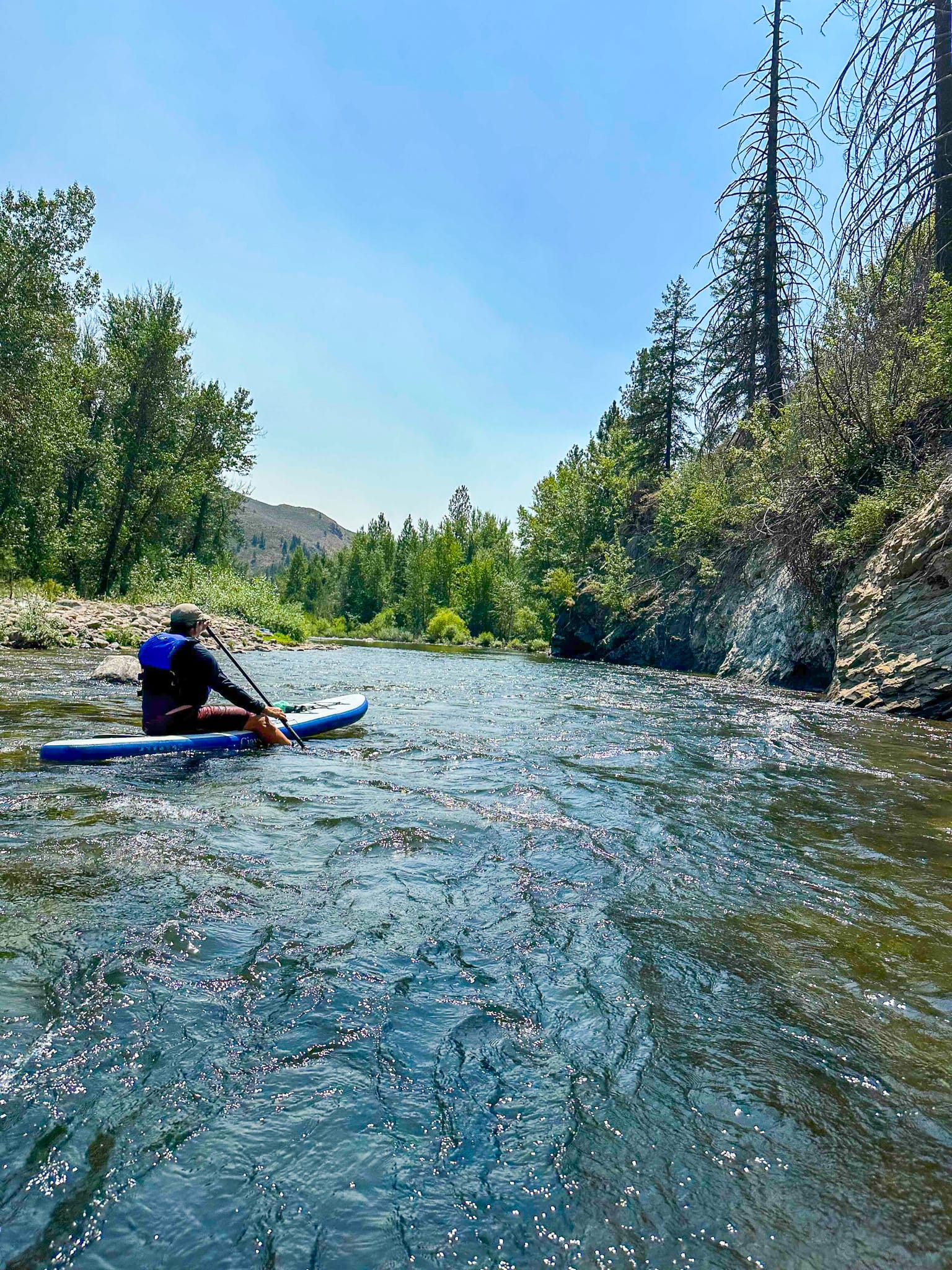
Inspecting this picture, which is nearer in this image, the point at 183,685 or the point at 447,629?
the point at 183,685

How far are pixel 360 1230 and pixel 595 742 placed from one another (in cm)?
661

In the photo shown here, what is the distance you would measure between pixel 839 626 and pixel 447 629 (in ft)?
148

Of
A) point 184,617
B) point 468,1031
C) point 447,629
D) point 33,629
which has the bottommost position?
point 468,1031

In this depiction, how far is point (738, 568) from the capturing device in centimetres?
1930

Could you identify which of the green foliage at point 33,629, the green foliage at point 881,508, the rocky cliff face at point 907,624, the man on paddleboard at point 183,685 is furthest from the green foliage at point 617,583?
the man on paddleboard at point 183,685

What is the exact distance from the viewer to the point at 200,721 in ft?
22.7

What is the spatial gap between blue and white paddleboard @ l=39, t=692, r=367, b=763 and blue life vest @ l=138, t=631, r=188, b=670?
69 centimetres

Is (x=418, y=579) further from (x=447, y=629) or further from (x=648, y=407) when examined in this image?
(x=648, y=407)

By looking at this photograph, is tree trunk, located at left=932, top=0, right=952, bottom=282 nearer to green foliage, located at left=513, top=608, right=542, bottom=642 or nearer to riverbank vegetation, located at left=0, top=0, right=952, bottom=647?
riverbank vegetation, located at left=0, top=0, right=952, bottom=647

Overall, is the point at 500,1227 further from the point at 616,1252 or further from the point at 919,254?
the point at 919,254

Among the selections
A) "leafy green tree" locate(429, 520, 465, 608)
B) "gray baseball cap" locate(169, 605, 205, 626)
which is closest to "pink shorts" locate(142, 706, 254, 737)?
"gray baseball cap" locate(169, 605, 205, 626)

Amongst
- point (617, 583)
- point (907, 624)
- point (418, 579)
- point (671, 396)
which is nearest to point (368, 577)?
point (418, 579)

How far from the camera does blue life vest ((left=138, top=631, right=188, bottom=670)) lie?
6.39 metres

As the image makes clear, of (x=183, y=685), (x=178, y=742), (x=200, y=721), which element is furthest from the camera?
(x=200, y=721)
